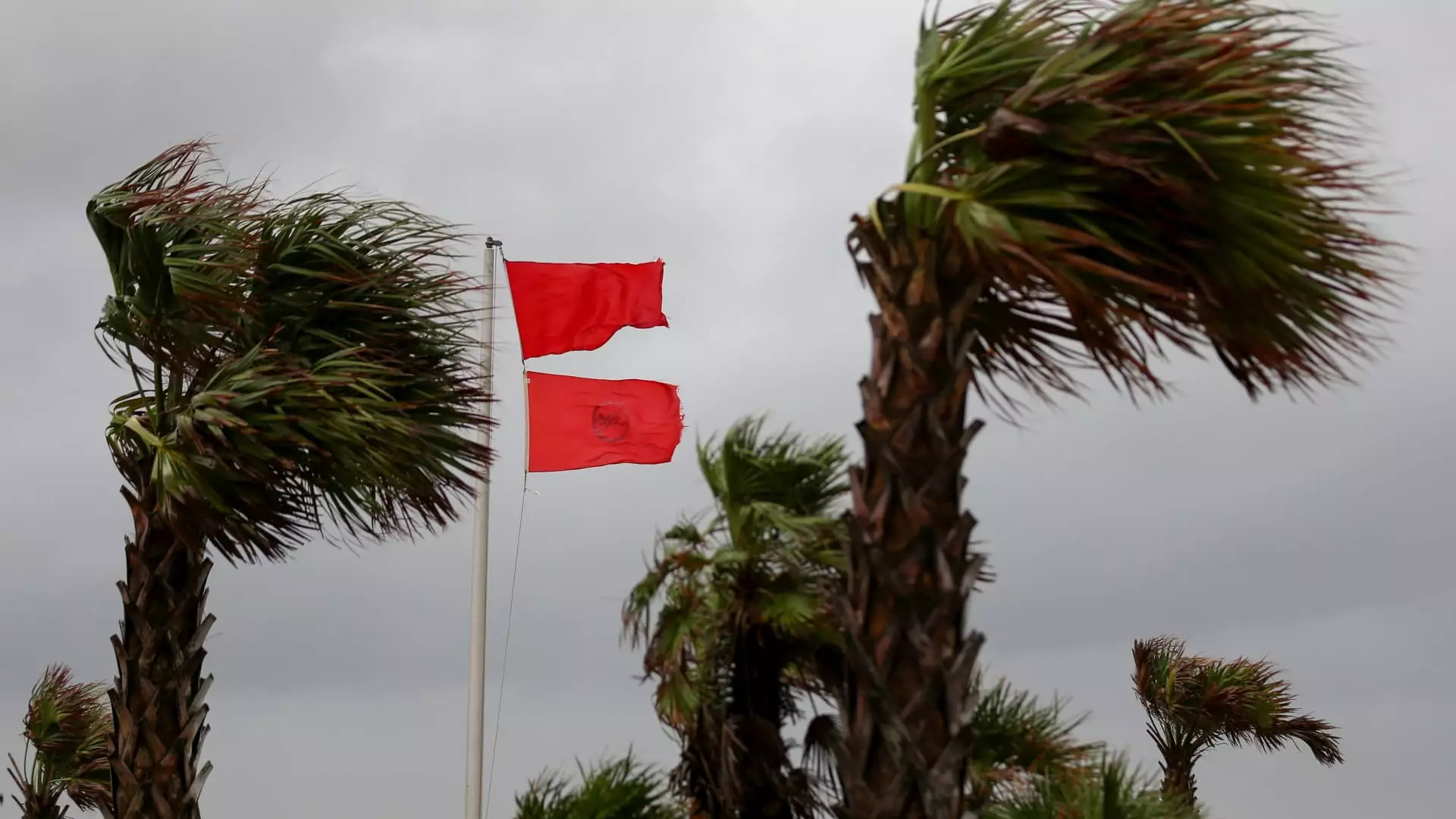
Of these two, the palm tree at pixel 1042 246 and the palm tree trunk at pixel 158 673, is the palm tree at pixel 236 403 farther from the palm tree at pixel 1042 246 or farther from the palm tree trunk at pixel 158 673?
the palm tree at pixel 1042 246

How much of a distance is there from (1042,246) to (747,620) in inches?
142

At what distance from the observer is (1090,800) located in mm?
9125

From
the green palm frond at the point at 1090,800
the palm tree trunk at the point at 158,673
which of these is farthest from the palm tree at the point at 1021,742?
the palm tree trunk at the point at 158,673

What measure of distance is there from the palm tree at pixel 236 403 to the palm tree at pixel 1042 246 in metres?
5.11

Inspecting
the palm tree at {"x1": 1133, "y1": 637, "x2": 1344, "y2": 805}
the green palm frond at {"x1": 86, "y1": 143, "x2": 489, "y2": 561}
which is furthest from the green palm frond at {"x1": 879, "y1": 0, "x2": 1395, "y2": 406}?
the palm tree at {"x1": 1133, "y1": 637, "x2": 1344, "y2": 805}

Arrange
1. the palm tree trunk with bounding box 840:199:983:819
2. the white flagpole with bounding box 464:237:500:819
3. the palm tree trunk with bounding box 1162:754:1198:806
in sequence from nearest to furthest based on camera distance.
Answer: the palm tree trunk with bounding box 840:199:983:819 → the white flagpole with bounding box 464:237:500:819 → the palm tree trunk with bounding box 1162:754:1198:806

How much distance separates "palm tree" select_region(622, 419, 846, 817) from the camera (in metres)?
10.3

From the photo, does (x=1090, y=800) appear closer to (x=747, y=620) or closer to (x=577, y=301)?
(x=747, y=620)

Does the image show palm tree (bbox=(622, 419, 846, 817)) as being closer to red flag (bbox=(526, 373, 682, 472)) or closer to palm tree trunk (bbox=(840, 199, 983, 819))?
palm tree trunk (bbox=(840, 199, 983, 819))

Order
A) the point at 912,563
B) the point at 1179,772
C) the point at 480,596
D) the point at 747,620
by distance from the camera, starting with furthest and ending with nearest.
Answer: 1. the point at 1179,772
2. the point at 480,596
3. the point at 747,620
4. the point at 912,563

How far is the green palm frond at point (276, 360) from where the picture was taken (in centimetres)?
1199


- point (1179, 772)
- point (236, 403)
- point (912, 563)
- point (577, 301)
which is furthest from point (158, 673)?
point (1179, 772)

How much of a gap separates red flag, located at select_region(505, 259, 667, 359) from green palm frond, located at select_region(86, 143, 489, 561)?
1.88 metres

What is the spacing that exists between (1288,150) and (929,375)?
231 cm
